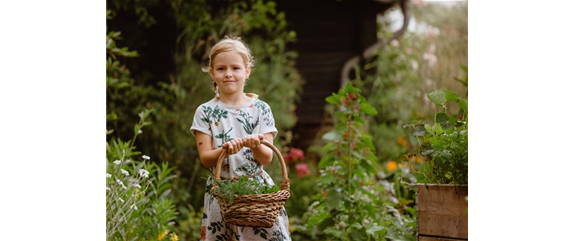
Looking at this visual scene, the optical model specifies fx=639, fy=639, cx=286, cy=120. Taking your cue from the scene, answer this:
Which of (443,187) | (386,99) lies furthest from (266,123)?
(386,99)

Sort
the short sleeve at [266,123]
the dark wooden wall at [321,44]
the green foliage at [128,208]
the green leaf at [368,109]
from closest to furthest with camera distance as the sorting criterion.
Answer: the short sleeve at [266,123] → the green foliage at [128,208] → the green leaf at [368,109] → the dark wooden wall at [321,44]

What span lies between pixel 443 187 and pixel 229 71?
1096 millimetres

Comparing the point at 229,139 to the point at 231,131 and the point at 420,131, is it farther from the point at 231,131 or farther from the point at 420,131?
the point at 420,131

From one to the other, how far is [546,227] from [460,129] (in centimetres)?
87

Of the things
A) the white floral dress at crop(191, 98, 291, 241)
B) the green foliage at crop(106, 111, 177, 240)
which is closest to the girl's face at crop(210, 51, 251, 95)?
the white floral dress at crop(191, 98, 291, 241)

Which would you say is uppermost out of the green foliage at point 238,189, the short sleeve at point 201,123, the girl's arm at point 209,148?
the short sleeve at point 201,123

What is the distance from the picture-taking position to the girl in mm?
2896

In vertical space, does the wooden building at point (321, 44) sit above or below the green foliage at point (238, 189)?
above

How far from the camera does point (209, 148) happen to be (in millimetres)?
2941

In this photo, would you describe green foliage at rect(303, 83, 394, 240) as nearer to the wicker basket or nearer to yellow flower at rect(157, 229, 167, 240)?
yellow flower at rect(157, 229, 167, 240)

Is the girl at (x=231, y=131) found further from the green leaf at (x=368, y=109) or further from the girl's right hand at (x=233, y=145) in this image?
the green leaf at (x=368, y=109)

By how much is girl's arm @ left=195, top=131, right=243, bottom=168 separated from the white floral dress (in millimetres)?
25

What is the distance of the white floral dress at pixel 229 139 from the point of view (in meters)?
2.92

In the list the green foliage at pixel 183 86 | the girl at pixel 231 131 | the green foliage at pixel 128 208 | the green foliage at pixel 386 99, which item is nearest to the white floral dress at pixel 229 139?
the girl at pixel 231 131
